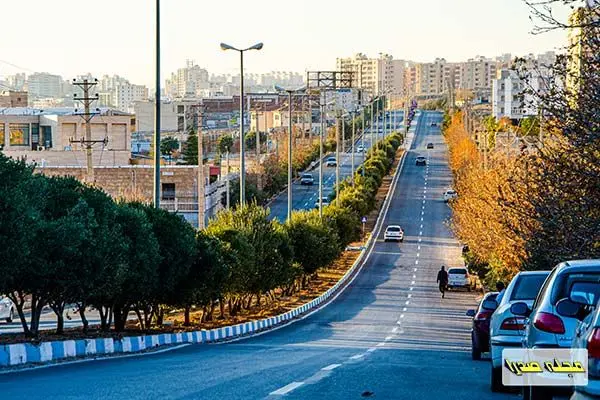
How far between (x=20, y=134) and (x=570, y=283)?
356 feet

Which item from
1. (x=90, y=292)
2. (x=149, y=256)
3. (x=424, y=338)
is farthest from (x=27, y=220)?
(x=424, y=338)

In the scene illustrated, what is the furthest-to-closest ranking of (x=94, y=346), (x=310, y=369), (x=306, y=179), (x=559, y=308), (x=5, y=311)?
(x=306, y=179)
(x=5, y=311)
(x=94, y=346)
(x=310, y=369)
(x=559, y=308)

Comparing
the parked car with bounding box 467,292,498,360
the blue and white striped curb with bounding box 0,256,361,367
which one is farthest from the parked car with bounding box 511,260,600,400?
the blue and white striped curb with bounding box 0,256,361,367

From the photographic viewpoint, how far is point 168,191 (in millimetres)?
87125

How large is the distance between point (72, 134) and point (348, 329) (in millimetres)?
78762

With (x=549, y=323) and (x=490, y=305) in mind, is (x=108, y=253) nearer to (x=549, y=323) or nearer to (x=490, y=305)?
(x=490, y=305)

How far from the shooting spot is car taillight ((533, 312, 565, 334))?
1083 cm

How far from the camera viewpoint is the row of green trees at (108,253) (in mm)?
21219

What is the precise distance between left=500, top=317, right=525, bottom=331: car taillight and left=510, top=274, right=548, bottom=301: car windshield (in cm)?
131

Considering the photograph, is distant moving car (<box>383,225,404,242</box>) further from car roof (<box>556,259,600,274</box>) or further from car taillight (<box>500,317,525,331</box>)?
car roof (<box>556,259,600,274</box>)

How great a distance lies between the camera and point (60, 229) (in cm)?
2339

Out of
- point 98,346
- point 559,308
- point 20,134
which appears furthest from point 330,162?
point 559,308

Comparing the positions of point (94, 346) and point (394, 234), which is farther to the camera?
point (394, 234)

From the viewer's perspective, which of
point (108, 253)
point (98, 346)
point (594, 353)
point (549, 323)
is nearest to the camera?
point (594, 353)
